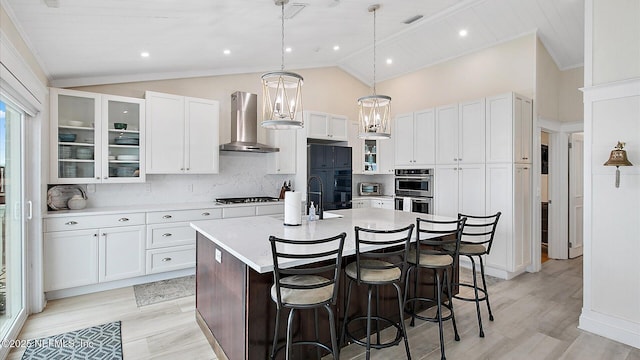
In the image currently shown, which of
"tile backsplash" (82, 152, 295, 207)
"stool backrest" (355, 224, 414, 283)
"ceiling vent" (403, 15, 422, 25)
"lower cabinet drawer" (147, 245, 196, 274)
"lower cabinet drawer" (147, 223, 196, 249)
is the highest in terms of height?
"ceiling vent" (403, 15, 422, 25)

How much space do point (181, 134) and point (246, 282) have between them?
10.0 ft

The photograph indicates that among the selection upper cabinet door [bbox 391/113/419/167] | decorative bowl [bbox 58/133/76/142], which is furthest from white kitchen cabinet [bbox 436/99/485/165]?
decorative bowl [bbox 58/133/76/142]

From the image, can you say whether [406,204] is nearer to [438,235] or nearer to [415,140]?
[415,140]

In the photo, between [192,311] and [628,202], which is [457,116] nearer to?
[628,202]

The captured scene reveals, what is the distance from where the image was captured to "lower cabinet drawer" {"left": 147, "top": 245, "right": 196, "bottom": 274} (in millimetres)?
3992

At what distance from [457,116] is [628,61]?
2087 mm

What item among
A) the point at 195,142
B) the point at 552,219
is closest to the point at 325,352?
the point at 195,142

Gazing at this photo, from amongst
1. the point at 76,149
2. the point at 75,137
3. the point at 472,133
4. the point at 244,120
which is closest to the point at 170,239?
the point at 76,149

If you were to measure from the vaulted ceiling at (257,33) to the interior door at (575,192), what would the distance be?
128 cm

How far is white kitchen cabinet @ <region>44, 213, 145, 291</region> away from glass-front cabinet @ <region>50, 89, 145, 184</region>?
537 mm

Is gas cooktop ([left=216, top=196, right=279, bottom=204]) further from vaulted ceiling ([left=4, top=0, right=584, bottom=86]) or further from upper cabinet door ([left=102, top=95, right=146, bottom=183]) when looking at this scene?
vaulted ceiling ([left=4, top=0, right=584, bottom=86])

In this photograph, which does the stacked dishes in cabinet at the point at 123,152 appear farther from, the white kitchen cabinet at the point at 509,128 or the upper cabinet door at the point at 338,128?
the white kitchen cabinet at the point at 509,128

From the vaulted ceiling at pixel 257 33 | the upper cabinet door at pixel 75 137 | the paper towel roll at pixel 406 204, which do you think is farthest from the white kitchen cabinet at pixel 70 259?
the paper towel roll at pixel 406 204

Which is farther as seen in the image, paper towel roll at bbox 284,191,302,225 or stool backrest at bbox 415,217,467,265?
paper towel roll at bbox 284,191,302,225
